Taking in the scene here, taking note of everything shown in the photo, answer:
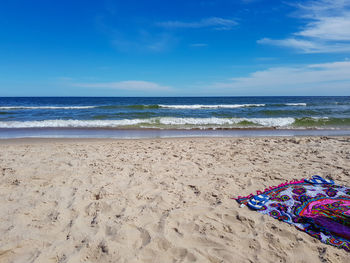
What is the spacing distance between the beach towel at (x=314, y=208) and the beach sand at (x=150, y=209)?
15 cm

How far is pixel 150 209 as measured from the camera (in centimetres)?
298

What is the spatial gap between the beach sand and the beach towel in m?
0.15

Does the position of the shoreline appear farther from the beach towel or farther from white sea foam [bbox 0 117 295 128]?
the beach towel

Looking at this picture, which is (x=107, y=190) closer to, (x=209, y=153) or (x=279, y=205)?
(x=279, y=205)

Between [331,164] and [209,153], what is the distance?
2.70 meters

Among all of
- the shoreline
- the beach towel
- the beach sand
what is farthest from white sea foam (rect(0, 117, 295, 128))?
the beach towel

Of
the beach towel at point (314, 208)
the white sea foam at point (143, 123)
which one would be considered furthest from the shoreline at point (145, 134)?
the beach towel at point (314, 208)

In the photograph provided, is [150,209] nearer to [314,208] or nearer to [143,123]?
[314,208]

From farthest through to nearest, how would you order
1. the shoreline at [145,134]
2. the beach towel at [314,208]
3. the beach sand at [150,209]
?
1. the shoreline at [145,134]
2. the beach towel at [314,208]
3. the beach sand at [150,209]

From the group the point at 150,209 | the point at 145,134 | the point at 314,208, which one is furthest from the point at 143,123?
the point at 314,208

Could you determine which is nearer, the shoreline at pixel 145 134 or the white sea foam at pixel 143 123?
the shoreline at pixel 145 134

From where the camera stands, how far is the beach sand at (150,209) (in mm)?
2209

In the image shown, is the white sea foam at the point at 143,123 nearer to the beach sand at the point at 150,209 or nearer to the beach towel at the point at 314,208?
the beach sand at the point at 150,209

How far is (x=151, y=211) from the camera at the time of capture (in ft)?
9.64
